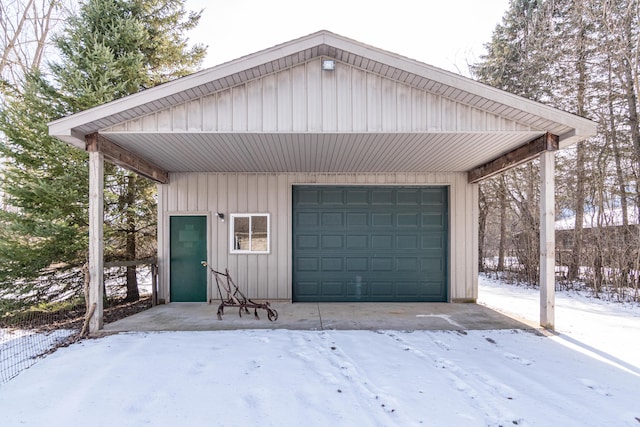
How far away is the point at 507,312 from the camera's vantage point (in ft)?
19.0

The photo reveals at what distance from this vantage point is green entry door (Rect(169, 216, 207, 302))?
6.56 metres

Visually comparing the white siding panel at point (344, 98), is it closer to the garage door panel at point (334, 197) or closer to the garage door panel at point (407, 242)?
the garage door panel at point (334, 197)

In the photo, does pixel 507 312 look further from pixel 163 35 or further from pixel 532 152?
pixel 163 35

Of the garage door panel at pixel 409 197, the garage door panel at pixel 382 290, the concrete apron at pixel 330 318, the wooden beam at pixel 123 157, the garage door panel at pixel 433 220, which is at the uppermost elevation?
the wooden beam at pixel 123 157

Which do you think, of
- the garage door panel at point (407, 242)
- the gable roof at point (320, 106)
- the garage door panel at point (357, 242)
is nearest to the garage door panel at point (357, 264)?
the garage door panel at point (357, 242)

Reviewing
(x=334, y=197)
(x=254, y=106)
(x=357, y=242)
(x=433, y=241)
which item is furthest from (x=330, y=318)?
(x=254, y=106)

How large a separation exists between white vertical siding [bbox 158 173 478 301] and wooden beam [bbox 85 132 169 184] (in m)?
0.57

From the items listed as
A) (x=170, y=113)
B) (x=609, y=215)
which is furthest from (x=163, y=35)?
(x=609, y=215)

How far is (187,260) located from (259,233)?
1.59m

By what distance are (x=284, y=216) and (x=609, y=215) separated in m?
8.18

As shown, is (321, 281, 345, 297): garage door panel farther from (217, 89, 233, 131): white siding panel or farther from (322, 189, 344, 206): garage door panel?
(217, 89, 233, 131): white siding panel

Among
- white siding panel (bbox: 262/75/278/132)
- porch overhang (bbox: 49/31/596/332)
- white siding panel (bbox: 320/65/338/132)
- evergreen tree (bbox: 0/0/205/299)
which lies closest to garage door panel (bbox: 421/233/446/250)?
porch overhang (bbox: 49/31/596/332)

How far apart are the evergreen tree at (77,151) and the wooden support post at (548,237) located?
7.70m

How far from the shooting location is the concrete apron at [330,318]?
4801 mm
